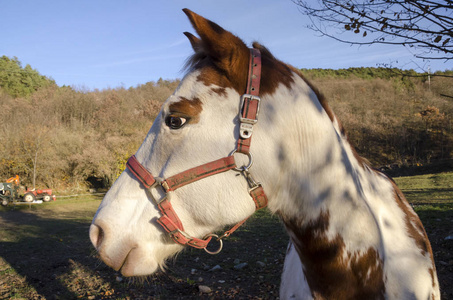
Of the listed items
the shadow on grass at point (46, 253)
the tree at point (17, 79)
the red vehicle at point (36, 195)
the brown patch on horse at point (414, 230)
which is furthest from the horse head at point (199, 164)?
the tree at point (17, 79)

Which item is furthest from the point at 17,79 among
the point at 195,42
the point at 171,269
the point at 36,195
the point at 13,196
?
the point at 195,42

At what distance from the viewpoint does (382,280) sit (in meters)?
1.47

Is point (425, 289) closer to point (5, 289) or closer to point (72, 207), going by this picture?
point (5, 289)

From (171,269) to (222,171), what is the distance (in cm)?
551

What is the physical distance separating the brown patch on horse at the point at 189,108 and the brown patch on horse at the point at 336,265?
695 millimetres

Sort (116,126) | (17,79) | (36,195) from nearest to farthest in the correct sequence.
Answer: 1. (36,195)
2. (116,126)
3. (17,79)

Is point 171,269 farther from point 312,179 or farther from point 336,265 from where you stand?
point 312,179

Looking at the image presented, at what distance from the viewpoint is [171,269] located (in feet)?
20.0

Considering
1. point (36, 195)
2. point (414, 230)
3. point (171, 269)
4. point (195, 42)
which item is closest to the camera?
point (195, 42)

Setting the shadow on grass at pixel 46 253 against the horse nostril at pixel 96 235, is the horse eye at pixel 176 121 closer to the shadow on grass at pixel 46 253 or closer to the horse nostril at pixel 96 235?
the horse nostril at pixel 96 235

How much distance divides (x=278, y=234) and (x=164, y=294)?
174 inches

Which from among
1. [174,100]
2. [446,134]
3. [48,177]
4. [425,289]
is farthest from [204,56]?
[446,134]

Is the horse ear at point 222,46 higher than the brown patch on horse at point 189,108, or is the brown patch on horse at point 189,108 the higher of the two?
the horse ear at point 222,46

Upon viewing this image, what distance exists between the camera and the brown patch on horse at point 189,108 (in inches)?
52.3
